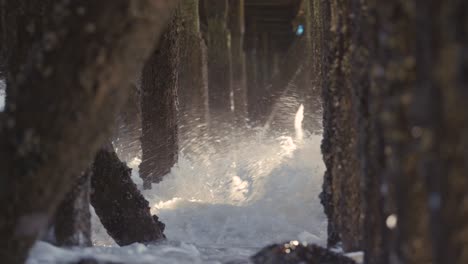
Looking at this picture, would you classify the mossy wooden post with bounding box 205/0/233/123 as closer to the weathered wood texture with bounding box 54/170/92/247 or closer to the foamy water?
the foamy water

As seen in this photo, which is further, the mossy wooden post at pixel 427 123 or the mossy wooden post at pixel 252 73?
the mossy wooden post at pixel 252 73

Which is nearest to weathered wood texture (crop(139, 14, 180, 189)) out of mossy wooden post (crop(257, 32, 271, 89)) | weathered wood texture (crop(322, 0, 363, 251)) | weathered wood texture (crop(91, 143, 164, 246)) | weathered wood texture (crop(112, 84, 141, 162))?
weathered wood texture (crop(112, 84, 141, 162))

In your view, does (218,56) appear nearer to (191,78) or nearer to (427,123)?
(191,78)

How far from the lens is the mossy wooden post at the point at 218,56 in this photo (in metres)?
14.0

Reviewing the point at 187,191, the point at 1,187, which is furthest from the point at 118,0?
the point at 187,191

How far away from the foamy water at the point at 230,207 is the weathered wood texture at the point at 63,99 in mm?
886

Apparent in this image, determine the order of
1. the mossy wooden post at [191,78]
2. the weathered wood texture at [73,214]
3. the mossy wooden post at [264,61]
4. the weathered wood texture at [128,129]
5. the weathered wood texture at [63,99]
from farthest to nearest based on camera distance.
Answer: the mossy wooden post at [264,61] < the mossy wooden post at [191,78] < the weathered wood texture at [128,129] < the weathered wood texture at [73,214] < the weathered wood texture at [63,99]

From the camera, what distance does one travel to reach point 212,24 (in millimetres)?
14094

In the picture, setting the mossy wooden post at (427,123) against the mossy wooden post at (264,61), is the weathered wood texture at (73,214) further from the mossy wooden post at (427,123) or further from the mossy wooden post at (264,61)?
the mossy wooden post at (264,61)

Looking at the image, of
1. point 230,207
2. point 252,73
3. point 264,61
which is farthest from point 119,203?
point 264,61

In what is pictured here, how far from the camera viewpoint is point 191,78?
37.5 ft

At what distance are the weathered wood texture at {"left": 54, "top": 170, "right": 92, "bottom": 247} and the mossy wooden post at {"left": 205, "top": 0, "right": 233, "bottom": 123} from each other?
1060cm

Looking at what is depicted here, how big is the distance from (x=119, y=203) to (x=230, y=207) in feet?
8.91

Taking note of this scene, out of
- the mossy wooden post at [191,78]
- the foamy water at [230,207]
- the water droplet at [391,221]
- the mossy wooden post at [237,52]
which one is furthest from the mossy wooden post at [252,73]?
the water droplet at [391,221]
